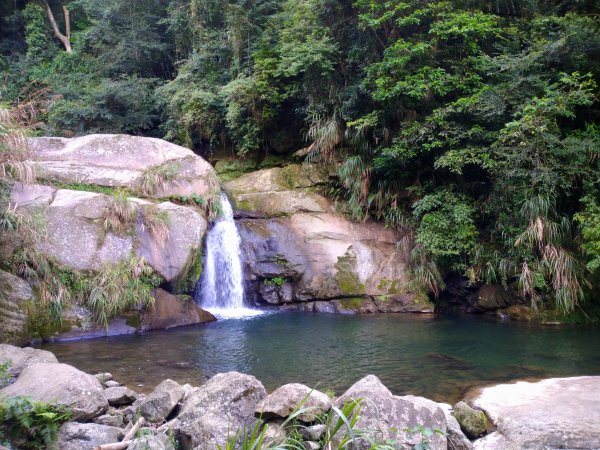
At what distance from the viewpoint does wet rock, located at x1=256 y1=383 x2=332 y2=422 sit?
404cm

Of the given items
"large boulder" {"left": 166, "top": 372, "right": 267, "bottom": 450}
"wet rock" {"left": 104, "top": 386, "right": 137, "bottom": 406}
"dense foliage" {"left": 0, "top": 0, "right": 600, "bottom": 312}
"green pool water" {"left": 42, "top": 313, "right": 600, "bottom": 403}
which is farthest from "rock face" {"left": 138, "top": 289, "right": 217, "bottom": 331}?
"large boulder" {"left": 166, "top": 372, "right": 267, "bottom": 450}

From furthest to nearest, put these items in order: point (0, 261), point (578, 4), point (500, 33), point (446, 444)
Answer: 1. point (500, 33)
2. point (578, 4)
3. point (0, 261)
4. point (446, 444)

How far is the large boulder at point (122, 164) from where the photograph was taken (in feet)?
38.2

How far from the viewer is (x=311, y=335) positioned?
9.47 m

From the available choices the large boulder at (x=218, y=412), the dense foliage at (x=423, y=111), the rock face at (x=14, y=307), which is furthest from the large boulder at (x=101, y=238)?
the large boulder at (x=218, y=412)

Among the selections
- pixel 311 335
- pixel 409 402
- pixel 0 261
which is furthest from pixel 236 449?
pixel 0 261

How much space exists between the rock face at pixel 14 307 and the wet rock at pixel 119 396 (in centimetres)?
394

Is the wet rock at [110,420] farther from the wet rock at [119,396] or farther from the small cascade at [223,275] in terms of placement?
the small cascade at [223,275]

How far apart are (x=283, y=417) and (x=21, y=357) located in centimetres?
406

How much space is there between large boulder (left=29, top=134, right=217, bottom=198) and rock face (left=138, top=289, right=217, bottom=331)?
2.72m

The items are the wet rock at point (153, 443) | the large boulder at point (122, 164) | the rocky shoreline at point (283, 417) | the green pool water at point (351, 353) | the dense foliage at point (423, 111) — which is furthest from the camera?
the large boulder at point (122, 164)

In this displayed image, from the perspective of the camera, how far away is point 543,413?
16.0 feet

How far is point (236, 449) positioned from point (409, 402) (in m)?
1.51

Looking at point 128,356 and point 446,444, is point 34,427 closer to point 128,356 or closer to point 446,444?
point 446,444
